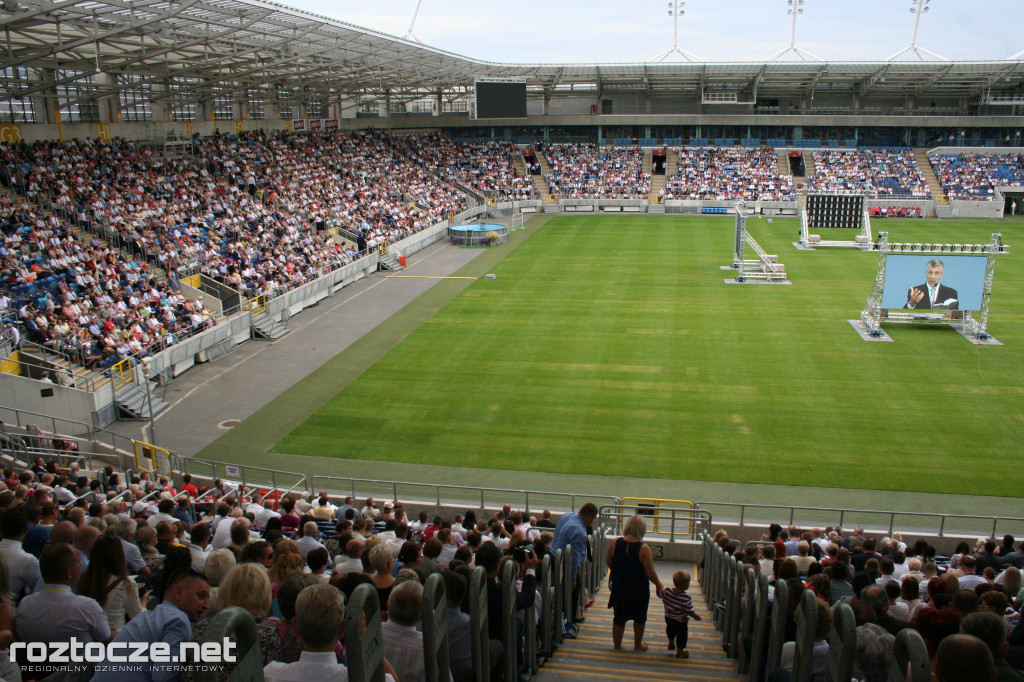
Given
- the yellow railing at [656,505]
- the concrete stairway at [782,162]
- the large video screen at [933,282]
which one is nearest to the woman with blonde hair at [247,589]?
the yellow railing at [656,505]

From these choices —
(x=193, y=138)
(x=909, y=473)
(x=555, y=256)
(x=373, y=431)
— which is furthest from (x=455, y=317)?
(x=193, y=138)

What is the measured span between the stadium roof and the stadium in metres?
0.32

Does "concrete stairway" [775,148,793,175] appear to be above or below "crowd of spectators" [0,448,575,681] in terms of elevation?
above

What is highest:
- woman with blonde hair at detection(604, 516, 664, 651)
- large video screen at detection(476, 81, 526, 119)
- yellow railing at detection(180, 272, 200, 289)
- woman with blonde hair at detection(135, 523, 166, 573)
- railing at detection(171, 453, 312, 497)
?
large video screen at detection(476, 81, 526, 119)

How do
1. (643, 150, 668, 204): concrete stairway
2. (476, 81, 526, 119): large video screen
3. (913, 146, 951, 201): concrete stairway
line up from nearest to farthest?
(476, 81, 526, 119): large video screen < (913, 146, 951, 201): concrete stairway < (643, 150, 668, 204): concrete stairway

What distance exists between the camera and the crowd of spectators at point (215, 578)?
447 cm

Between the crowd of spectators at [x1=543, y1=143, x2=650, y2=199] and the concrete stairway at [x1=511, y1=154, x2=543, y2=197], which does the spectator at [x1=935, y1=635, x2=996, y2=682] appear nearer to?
the crowd of spectators at [x1=543, y1=143, x2=650, y2=199]

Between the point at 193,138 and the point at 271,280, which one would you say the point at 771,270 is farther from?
the point at 193,138

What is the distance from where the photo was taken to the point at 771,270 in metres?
37.9

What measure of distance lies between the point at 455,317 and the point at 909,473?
18504 millimetres

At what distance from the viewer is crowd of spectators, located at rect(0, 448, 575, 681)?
14.7 ft

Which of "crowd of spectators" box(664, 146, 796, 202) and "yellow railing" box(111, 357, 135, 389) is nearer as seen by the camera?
"yellow railing" box(111, 357, 135, 389)

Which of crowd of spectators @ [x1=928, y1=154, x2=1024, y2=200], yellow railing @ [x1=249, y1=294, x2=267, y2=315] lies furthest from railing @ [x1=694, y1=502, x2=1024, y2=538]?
crowd of spectators @ [x1=928, y1=154, x2=1024, y2=200]

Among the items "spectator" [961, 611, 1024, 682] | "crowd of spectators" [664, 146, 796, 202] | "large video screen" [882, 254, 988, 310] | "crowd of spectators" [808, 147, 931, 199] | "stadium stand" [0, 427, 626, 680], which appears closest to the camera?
"spectator" [961, 611, 1024, 682]
